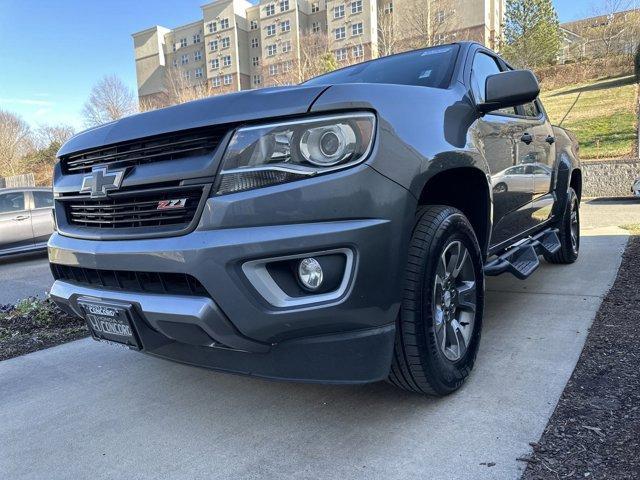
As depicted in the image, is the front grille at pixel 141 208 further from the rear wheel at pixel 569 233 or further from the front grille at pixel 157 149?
the rear wheel at pixel 569 233

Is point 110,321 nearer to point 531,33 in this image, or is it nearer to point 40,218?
point 40,218

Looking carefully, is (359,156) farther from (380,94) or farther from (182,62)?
(182,62)

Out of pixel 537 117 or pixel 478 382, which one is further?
pixel 537 117

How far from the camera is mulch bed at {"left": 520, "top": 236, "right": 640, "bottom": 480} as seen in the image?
1.92 m

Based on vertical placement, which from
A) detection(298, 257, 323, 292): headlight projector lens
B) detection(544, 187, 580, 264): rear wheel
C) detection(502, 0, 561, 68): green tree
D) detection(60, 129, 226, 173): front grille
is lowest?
detection(544, 187, 580, 264): rear wheel

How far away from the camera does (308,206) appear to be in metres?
1.86

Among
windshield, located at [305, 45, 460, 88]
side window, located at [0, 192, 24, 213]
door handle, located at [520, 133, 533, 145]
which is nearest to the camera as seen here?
windshield, located at [305, 45, 460, 88]

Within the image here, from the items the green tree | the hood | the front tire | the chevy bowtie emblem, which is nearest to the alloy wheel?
the front tire

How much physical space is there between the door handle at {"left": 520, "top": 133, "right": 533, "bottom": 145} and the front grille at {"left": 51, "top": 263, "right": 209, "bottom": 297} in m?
2.65

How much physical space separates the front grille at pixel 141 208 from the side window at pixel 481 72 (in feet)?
5.92

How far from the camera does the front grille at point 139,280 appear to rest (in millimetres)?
1983

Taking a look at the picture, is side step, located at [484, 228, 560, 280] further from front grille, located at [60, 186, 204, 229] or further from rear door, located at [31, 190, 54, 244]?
rear door, located at [31, 190, 54, 244]

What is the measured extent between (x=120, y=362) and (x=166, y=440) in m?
1.21

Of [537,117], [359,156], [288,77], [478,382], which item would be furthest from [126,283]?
[288,77]
